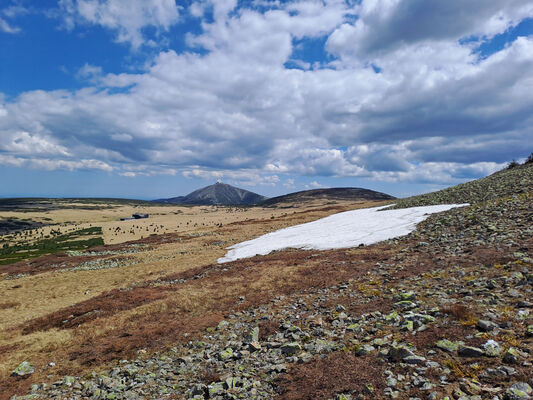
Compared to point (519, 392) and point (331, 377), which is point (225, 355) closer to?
point (331, 377)

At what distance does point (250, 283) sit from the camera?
21.5 meters

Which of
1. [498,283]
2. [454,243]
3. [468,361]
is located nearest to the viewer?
[468,361]

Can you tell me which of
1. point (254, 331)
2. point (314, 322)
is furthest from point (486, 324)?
point (254, 331)

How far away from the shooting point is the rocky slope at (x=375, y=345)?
6.81m

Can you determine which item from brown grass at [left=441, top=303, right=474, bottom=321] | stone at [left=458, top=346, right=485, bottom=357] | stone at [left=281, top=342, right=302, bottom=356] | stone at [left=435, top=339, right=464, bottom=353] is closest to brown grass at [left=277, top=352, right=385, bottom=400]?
stone at [left=281, top=342, right=302, bottom=356]

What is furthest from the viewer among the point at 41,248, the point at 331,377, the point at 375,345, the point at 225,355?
the point at 41,248

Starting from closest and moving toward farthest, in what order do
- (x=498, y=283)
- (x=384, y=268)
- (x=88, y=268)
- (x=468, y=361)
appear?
(x=468, y=361) → (x=498, y=283) → (x=384, y=268) → (x=88, y=268)

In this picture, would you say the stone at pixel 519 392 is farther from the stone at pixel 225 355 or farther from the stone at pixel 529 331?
the stone at pixel 225 355

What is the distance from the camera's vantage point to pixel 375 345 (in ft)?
28.9

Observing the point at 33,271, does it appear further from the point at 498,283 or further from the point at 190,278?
the point at 498,283

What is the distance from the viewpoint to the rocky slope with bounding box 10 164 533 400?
6809mm

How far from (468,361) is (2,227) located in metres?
174

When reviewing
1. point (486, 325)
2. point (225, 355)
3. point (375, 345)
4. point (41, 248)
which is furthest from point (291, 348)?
point (41, 248)

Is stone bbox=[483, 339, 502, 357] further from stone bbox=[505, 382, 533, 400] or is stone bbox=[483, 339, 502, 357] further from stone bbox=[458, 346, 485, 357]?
stone bbox=[505, 382, 533, 400]
